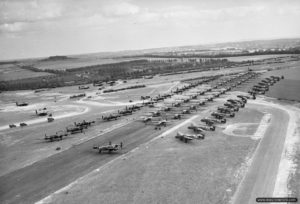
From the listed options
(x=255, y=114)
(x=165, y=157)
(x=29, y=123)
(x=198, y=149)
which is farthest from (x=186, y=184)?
(x=29, y=123)

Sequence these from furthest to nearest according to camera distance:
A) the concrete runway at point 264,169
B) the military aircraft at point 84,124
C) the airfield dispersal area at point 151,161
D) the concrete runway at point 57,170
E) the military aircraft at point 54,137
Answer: the military aircraft at point 84,124
the military aircraft at point 54,137
the concrete runway at point 57,170
the airfield dispersal area at point 151,161
the concrete runway at point 264,169

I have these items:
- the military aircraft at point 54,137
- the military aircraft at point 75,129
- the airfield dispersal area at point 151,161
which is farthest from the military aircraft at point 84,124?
the military aircraft at point 54,137

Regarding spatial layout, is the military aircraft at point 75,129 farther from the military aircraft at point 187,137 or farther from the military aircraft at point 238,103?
the military aircraft at point 238,103

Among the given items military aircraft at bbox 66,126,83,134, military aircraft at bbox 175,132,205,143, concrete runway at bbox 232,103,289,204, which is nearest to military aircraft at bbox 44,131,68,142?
military aircraft at bbox 66,126,83,134

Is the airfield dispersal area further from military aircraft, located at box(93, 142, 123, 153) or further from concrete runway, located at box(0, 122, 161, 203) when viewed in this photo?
military aircraft, located at box(93, 142, 123, 153)

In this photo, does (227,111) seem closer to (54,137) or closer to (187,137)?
(187,137)

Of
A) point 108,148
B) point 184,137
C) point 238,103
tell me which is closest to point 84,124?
point 108,148

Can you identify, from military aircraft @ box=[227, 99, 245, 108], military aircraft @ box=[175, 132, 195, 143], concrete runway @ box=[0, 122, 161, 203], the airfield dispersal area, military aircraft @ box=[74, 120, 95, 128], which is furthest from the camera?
military aircraft @ box=[227, 99, 245, 108]
